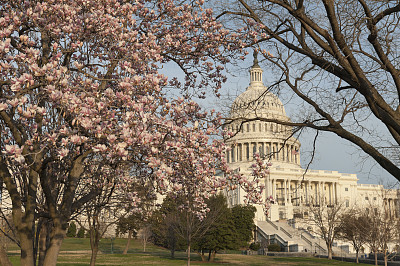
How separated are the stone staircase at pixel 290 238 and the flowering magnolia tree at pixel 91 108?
5990cm

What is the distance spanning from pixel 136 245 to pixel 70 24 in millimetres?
68957

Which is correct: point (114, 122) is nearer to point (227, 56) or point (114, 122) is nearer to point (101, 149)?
point (101, 149)

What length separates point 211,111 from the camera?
866 centimetres

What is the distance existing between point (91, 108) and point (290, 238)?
69991 mm

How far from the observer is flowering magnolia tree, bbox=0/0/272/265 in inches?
222

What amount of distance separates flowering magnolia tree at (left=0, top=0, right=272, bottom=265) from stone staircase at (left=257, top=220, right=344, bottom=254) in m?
59.9

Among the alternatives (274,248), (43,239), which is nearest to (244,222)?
(274,248)

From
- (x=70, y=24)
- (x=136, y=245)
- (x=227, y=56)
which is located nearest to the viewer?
(x=70, y=24)

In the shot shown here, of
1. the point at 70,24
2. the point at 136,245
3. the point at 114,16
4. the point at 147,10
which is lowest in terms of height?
the point at 136,245

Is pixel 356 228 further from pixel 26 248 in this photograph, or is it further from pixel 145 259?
pixel 26 248

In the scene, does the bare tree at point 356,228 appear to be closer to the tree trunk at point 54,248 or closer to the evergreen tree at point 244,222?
the evergreen tree at point 244,222

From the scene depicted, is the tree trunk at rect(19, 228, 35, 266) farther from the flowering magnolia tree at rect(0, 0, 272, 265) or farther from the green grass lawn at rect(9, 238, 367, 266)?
the green grass lawn at rect(9, 238, 367, 266)

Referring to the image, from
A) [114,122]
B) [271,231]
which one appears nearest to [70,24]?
[114,122]

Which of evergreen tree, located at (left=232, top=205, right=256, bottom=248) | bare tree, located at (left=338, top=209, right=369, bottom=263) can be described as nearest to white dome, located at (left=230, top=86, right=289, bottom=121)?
bare tree, located at (left=338, top=209, right=369, bottom=263)
